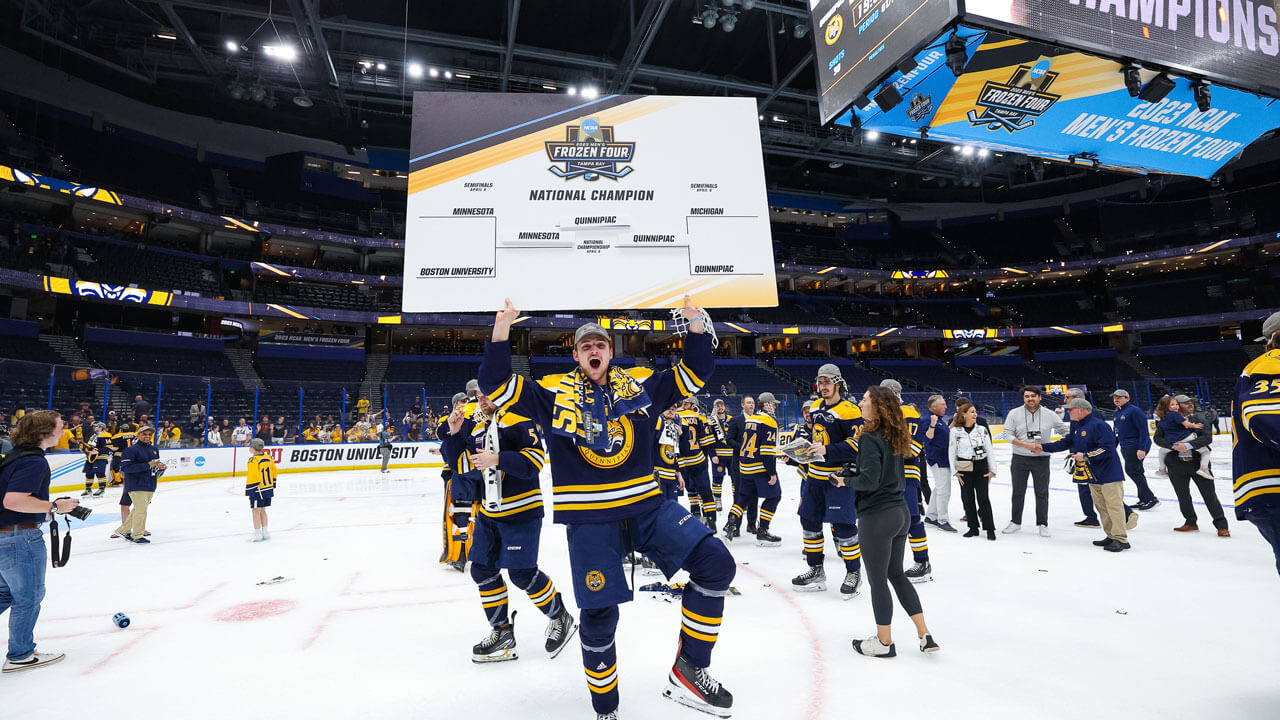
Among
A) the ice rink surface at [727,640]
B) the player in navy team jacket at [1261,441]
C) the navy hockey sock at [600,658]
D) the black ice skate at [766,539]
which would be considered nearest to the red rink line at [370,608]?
the ice rink surface at [727,640]

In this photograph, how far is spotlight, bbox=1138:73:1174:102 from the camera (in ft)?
16.1

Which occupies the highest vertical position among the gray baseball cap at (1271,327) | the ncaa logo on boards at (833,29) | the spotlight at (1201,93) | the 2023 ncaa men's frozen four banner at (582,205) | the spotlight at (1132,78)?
the ncaa logo on boards at (833,29)

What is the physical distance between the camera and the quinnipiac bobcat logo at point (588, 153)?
2.97 meters

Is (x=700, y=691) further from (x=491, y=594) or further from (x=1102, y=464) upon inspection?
(x=1102, y=464)

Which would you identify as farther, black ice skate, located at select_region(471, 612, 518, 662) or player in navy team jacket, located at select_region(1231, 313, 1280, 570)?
black ice skate, located at select_region(471, 612, 518, 662)

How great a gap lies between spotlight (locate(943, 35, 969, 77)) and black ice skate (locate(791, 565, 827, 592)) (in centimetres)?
461

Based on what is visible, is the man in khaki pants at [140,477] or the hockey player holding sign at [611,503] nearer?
the hockey player holding sign at [611,503]

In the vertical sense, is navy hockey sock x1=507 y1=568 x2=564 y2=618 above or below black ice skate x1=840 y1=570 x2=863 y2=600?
above

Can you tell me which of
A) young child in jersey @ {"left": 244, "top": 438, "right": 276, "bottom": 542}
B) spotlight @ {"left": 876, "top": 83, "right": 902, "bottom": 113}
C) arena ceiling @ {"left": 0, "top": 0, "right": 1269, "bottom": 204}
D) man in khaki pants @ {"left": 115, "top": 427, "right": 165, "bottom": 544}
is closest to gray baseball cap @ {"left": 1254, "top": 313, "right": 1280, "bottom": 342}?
spotlight @ {"left": 876, "top": 83, "right": 902, "bottom": 113}

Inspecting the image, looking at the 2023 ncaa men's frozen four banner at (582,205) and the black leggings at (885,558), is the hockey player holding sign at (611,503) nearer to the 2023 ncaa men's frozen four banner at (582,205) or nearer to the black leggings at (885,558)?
the 2023 ncaa men's frozen four banner at (582,205)

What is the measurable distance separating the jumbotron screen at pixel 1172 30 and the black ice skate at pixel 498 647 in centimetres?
557

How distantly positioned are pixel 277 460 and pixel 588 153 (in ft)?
62.6

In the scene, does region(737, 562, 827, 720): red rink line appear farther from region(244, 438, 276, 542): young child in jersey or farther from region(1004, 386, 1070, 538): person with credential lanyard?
region(244, 438, 276, 542): young child in jersey

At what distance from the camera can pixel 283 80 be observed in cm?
2541
